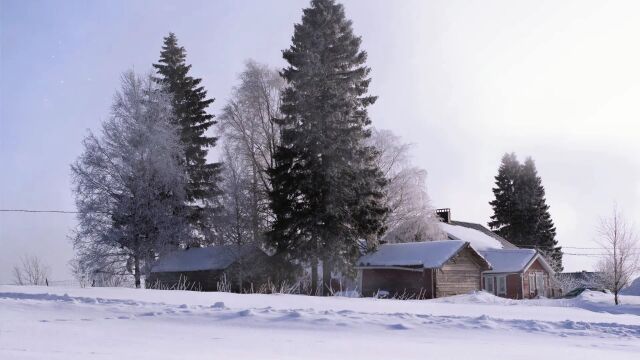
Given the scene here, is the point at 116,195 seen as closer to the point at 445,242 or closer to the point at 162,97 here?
the point at 162,97

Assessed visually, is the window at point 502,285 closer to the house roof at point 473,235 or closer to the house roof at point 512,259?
the house roof at point 512,259

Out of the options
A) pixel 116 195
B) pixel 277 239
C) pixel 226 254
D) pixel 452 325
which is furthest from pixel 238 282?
pixel 452 325

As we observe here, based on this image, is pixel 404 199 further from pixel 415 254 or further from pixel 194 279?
pixel 194 279

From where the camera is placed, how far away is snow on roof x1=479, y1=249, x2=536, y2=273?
164 feet

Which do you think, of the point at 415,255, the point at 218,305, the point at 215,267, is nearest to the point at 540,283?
the point at 415,255

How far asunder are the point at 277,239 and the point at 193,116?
14.1m

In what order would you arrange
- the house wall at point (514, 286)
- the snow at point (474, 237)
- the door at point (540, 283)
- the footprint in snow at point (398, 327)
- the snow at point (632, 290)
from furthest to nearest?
the snow at point (632, 290) → the snow at point (474, 237) → the door at point (540, 283) → the house wall at point (514, 286) → the footprint in snow at point (398, 327)

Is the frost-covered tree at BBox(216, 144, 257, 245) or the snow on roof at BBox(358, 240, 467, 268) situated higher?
the frost-covered tree at BBox(216, 144, 257, 245)

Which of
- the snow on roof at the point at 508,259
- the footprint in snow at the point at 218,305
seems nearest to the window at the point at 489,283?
the snow on roof at the point at 508,259

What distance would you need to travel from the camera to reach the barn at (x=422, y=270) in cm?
4128

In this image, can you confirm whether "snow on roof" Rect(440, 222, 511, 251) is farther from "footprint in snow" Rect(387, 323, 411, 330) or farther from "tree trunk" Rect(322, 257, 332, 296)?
"footprint in snow" Rect(387, 323, 411, 330)

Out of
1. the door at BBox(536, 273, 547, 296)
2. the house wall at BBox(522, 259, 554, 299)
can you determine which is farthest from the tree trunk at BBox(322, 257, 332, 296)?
the door at BBox(536, 273, 547, 296)

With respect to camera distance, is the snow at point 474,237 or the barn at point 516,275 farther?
the snow at point 474,237

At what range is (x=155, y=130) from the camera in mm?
38406
